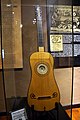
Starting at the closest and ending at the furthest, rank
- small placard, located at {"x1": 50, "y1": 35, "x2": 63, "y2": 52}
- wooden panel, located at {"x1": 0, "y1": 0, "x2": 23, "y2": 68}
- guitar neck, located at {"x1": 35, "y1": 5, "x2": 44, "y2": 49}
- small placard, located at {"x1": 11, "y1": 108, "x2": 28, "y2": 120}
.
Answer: small placard, located at {"x1": 11, "y1": 108, "x2": 28, "y2": 120}, wooden panel, located at {"x1": 0, "y1": 0, "x2": 23, "y2": 68}, guitar neck, located at {"x1": 35, "y1": 5, "x2": 44, "y2": 49}, small placard, located at {"x1": 50, "y1": 35, "x2": 63, "y2": 52}

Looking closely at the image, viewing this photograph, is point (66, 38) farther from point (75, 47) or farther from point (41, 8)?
point (41, 8)

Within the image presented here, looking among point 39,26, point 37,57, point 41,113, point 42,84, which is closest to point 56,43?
point 39,26

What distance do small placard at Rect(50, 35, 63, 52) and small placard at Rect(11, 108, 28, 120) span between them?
0.89m

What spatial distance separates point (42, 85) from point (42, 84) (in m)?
0.01

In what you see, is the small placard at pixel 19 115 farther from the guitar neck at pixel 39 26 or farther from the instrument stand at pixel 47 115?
the guitar neck at pixel 39 26

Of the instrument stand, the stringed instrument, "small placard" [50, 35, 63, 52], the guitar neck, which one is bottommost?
the instrument stand

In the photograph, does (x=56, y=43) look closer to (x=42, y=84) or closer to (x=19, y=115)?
(x=42, y=84)

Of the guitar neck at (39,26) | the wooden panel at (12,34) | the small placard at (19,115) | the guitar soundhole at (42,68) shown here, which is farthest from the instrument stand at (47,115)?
the guitar neck at (39,26)

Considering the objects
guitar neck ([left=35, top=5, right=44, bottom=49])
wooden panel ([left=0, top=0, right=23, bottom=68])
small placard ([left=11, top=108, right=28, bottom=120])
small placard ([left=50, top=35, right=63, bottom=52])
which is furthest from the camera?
small placard ([left=50, top=35, right=63, bottom=52])

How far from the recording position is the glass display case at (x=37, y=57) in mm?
2307

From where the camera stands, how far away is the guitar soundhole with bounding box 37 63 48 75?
2311 mm

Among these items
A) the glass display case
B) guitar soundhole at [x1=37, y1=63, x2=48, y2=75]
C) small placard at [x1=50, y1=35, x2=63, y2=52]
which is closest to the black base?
the glass display case

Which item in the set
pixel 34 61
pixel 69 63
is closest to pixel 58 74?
pixel 69 63

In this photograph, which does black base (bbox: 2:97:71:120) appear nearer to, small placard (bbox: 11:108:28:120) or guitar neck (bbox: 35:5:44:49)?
small placard (bbox: 11:108:28:120)
